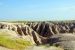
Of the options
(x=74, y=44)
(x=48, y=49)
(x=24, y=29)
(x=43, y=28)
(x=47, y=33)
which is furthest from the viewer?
(x=43, y=28)

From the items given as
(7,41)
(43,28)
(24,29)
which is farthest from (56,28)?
(7,41)

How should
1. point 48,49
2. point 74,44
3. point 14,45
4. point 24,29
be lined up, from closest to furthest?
point 48,49
point 74,44
point 14,45
point 24,29

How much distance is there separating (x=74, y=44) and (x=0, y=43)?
9.47m

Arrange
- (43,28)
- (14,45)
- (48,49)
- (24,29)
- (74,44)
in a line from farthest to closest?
(43,28), (24,29), (14,45), (74,44), (48,49)

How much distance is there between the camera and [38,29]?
134 metres

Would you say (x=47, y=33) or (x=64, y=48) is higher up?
(x=64, y=48)

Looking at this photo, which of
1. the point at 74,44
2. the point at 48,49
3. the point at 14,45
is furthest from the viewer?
the point at 14,45

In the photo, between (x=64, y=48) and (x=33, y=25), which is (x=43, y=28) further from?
(x=64, y=48)

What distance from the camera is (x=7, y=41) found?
3412 cm

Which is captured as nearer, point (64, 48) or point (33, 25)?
point (64, 48)

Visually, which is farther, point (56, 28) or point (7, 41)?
point (56, 28)

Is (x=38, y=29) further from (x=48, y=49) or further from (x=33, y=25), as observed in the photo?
(x=48, y=49)

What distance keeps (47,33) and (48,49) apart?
98210 millimetres

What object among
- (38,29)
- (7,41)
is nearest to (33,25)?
(38,29)
